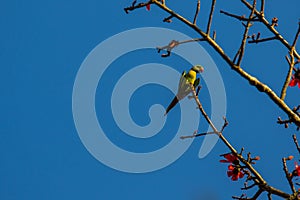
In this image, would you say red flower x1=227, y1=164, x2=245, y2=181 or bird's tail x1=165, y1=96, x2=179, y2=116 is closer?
red flower x1=227, y1=164, x2=245, y2=181

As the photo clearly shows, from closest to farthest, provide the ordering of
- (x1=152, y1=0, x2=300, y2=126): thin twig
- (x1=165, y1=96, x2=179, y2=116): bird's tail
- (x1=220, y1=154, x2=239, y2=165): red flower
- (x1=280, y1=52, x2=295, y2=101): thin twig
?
(x1=152, y1=0, x2=300, y2=126): thin twig → (x1=280, y1=52, x2=295, y2=101): thin twig → (x1=220, y1=154, x2=239, y2=165): red flower → (x1=165, y1=96, x2=179, y2=116): bird's tail

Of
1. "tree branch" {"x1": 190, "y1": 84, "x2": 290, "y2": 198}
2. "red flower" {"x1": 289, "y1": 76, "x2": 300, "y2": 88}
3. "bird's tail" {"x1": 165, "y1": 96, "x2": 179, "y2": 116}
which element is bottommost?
"tree branch" {"x1": 190, "y1": 84, "x2": 290, "y2": 198}

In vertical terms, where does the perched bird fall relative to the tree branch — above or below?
above

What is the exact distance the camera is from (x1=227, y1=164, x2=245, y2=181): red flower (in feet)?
14.0

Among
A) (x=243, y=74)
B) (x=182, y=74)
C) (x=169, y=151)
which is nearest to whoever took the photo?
(x=243, y=74)

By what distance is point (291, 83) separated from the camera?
161 inches

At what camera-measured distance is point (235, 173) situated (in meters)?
4.29

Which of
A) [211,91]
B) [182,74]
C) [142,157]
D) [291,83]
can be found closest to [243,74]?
[291,83]

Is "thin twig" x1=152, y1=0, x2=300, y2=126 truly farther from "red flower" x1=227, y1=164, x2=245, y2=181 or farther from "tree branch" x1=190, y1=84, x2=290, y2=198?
"red flower" x1=227, y1=164, x2=245, y2=181

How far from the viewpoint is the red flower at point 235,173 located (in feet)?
14.0

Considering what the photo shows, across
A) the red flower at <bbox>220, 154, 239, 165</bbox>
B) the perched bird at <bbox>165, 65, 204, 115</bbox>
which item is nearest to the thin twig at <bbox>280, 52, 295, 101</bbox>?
the red flower at <bbox>220, 154, 239, 165</bbox>

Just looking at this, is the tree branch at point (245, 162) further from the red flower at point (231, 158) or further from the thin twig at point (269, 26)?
the thin twig at point (269, 26)

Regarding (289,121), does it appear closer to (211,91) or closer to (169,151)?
(211,91)

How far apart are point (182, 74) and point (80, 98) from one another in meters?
2.11
